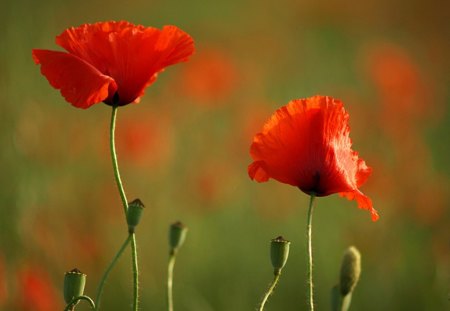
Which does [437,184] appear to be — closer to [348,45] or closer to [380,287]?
[380,287]

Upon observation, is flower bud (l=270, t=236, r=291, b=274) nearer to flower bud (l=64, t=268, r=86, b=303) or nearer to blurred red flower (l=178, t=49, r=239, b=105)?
flower bud (l=64, t=268, r=86, b=303)

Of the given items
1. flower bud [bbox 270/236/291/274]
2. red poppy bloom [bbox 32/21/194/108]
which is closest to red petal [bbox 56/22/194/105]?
red poppy bloom [bbox 32/21/194/108]

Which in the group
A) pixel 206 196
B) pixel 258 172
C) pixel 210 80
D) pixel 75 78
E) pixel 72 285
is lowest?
pixel 72 285

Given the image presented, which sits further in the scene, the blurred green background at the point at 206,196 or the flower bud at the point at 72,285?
the blurred green background at the point at 206,196

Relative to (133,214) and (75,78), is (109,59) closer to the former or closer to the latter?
(75,78)

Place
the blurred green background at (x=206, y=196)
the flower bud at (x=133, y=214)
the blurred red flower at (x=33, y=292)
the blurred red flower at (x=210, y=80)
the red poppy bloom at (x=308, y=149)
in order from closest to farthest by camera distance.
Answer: the flower bud at (x=133, y=214) → the red poppy bloom at (x=308, y=149) → the blurred red flower at (x=33, y=292) → the blurred green background at (x=206, y=196) → the blurred red flower at (x=210, y=80)

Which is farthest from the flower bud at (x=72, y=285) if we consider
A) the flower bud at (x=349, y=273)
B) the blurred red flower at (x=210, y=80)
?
the blurred red flower at (x=210, y=80)

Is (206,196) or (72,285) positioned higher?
(206,196)

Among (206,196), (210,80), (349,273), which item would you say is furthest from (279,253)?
(210,80)

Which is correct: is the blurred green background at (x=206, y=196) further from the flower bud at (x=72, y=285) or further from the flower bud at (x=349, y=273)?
the flower bud at (x=72, y=285)
